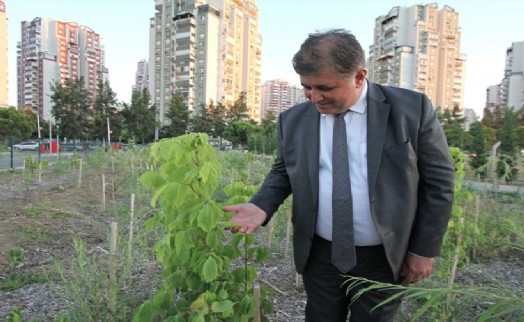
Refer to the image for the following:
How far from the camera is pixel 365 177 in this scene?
1489mm

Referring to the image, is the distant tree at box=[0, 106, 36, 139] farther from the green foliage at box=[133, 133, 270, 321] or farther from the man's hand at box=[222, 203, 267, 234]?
the man's hand at box=[222, 203, 267, 234]

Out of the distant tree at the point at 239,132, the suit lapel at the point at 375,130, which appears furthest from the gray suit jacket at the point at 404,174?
the distant tree at the point at 239,132

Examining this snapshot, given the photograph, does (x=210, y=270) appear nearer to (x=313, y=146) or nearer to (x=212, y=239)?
(x=212, y=239)

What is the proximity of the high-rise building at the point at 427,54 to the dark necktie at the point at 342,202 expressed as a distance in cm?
8351

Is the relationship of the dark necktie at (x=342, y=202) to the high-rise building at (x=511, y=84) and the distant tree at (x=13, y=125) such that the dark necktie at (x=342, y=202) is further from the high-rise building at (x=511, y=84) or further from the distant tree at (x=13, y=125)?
the high-rise building at (x=511, y=84)

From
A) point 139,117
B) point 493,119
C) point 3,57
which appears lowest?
point 139,117

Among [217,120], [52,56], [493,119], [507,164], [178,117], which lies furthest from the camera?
[52,56]

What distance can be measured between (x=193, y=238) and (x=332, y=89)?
0.76 meters

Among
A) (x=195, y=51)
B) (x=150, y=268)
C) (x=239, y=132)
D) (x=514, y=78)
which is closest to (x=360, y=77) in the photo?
(x=150, y=268)

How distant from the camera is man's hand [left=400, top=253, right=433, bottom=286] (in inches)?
59.9

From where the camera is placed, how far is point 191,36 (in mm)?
66375

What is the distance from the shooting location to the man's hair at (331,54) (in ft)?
4.37

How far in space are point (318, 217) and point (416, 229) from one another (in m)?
0.38

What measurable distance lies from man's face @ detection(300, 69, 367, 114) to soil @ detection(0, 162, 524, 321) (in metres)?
1.11
